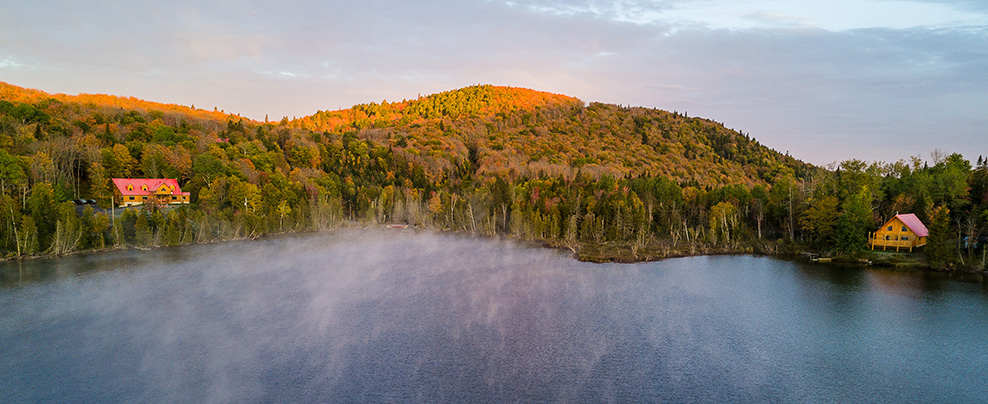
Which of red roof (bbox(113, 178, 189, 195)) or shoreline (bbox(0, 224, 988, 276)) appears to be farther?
red roof (bbox(113, 178, 189, 195))

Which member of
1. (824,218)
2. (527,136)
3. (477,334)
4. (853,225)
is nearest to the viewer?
(477,334)

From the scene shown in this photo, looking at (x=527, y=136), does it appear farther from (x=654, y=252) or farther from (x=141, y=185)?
(x=141, y=185)

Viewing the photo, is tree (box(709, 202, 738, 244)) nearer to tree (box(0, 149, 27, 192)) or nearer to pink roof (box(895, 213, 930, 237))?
pink roof (box(895, 213, 930, 237))

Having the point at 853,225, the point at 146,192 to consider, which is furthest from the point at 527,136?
the point at 853,225

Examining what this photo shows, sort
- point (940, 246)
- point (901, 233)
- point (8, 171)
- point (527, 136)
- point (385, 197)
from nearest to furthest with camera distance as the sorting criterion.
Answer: point (940, 246) → point (901, 233) → point (8, 171) → point (385, 197) → point (527, 136)

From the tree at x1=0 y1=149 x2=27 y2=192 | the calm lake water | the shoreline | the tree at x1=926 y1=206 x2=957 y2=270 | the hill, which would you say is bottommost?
the calm lake water

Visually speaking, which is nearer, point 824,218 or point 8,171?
point 8,171

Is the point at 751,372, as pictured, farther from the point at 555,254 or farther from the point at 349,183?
the point at 349,183

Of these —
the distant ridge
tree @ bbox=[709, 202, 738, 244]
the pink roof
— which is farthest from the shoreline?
the distant ridge

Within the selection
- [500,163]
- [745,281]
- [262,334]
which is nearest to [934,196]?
[745,281]
